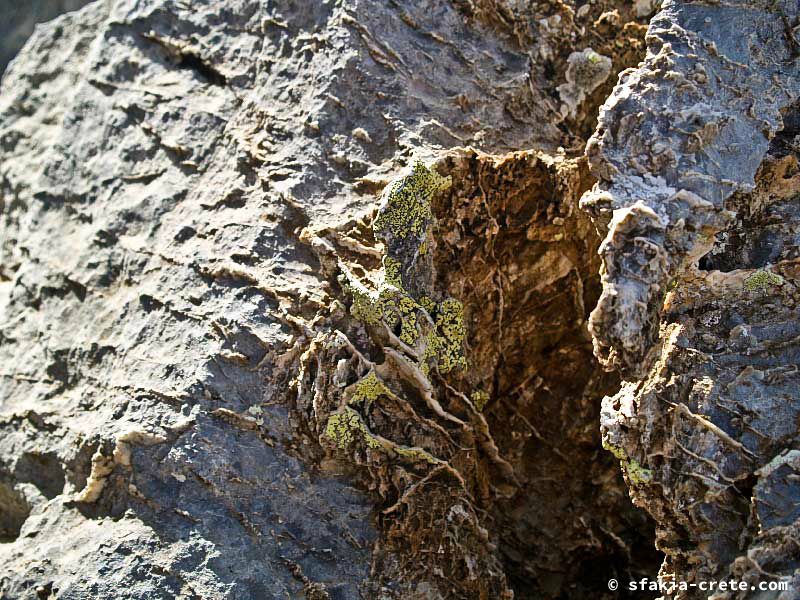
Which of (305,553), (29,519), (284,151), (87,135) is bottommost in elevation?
(305,553)

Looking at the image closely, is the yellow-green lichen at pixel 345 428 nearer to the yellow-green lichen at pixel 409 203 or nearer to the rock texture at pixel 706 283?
the yellow-green lichen at pixel 409 203

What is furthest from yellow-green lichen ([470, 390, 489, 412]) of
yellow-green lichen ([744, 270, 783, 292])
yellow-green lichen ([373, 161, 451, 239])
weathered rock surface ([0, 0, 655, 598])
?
yellow-green lichen ([744, 270, 783, 292])

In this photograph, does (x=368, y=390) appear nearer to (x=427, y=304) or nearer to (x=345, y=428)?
(x=345, y=428)

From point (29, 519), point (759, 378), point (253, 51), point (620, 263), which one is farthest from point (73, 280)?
point (759, 378)

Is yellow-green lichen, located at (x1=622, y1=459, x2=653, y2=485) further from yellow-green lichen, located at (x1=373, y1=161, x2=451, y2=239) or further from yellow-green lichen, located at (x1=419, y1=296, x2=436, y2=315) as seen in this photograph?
yellow-green lichen, located at (x1=373, y1=161, x2=451, y2=239)

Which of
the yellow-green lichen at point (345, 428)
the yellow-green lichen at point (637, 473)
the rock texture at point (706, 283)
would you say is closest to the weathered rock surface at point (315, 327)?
the yellow-green lichen at point (345, 428)

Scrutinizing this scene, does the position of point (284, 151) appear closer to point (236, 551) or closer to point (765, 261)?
point (236, 551)
